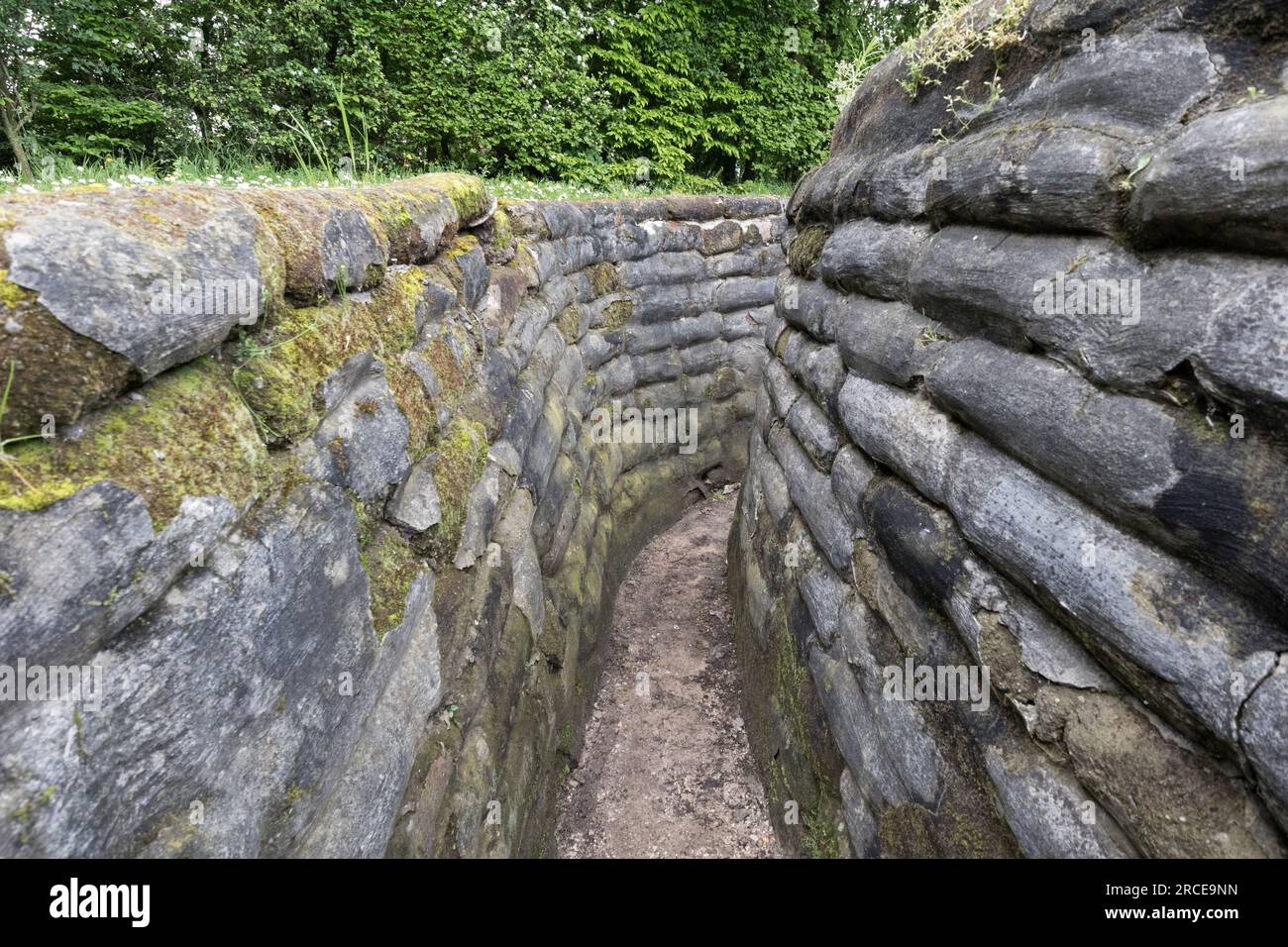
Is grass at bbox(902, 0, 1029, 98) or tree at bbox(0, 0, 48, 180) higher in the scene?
tree at bbox(0, 0, 48, 180)

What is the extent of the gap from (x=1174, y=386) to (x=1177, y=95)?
2.58ft

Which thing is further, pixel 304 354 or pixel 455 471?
pixel 455 471

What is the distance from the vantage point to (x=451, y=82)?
767cm

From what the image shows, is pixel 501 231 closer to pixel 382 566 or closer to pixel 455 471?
pixel 455 471

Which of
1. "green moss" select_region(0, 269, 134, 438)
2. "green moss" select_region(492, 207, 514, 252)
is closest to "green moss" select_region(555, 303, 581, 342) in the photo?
"green moss" select_region(492, 207, 514, 252)

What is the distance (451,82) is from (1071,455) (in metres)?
8.44

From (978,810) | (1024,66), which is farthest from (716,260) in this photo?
(978,810)

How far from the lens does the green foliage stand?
5.84 metres

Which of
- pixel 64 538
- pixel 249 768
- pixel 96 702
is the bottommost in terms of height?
pixel 249 768

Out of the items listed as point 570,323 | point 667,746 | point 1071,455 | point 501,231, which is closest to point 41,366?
point 1071,455

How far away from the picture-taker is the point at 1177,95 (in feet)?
5.21

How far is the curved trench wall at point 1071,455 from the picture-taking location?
1.29 meters

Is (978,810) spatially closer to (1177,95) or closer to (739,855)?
(739,855)

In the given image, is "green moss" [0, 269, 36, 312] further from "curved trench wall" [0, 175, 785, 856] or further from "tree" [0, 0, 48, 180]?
"tree" [0, 0, 48, 180]
